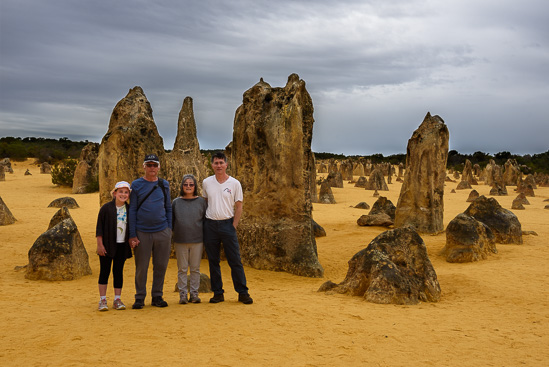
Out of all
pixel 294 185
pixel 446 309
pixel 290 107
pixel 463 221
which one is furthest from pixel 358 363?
pixel 463 221

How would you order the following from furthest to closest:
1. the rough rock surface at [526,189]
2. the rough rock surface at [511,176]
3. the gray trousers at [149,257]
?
1. the rough rock surface at [511,176]
2. the rough rock surface at [526,189]
3. the gray trousers at [149,257]

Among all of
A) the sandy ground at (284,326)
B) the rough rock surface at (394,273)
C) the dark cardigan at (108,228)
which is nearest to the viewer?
the sandy ground at (284,326)

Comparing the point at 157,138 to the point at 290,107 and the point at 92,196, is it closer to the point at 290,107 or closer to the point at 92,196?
the point at 290,107

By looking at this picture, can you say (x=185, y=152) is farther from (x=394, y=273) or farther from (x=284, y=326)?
(x=284, y=326)

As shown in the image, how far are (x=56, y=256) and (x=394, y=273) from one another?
5428mm

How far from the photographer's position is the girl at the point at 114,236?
5559mm

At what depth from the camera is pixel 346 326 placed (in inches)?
209

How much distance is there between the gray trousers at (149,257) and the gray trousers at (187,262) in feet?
0.60

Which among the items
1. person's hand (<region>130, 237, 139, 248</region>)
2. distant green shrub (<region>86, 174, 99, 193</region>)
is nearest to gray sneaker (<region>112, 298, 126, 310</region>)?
person's hand (<region>130, 237, 139, 248</region>)

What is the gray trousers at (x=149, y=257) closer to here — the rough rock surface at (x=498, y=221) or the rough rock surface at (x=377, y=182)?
the rough rock surface at (x=498, y=221)

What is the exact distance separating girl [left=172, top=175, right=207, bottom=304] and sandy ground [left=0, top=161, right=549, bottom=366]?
1.02 ft

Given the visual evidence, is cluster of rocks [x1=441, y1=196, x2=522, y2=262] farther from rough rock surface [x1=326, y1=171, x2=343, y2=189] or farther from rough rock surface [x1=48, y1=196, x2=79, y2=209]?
rough rock surface [x1=326, y1=171, x2=343, y2=189]

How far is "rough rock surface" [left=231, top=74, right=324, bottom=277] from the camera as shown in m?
9.11

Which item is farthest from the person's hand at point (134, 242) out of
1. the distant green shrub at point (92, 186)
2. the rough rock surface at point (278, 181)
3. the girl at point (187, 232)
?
the distant green shrub at point (92, 186)
